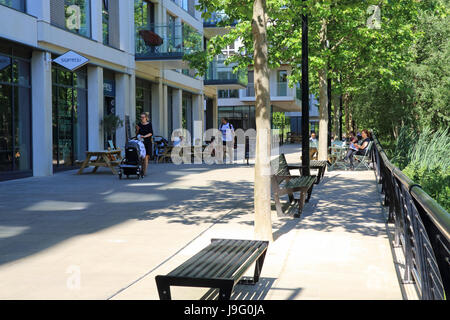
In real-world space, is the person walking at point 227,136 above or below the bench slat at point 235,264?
above

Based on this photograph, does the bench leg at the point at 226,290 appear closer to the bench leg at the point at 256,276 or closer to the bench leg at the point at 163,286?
the bench leg at the point at 163,286

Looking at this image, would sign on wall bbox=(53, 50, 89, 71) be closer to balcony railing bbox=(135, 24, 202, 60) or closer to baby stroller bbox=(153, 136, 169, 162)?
balcony railing bbox=(135, 24, 202, 60)

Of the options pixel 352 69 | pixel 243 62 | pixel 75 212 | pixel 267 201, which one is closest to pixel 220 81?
pixel 352 69

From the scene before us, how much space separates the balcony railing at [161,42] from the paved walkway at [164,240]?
1223 centimetres

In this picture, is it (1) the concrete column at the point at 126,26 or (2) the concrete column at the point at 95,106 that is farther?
(1) the concrete column at the point at 126,26

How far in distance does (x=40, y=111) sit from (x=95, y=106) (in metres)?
4.32

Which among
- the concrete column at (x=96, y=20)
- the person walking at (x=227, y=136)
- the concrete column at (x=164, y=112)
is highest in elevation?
the concrete column at (x=96, y=20)

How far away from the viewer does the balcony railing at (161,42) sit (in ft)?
80.4

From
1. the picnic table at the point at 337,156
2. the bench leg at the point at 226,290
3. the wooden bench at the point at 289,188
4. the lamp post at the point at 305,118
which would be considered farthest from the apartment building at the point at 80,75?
the bench leg at the point at 226,290

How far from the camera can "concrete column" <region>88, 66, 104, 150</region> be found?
2091cm

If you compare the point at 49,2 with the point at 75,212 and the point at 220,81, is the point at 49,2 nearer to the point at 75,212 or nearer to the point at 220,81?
the point at 75,212

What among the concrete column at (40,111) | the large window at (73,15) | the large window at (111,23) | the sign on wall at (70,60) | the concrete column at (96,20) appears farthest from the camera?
the large window at (111,23)

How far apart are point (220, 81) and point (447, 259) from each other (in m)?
31.0

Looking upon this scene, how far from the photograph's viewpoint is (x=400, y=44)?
20672 millimetres
